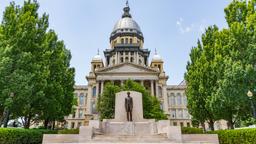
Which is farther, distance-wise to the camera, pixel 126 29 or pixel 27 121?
pixel 126 29

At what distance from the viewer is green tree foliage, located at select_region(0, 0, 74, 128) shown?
1572 centimetres

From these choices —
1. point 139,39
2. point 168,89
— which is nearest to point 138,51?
point 139,39

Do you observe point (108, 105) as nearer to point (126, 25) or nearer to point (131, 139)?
point (131, 139)

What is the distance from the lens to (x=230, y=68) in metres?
16.7

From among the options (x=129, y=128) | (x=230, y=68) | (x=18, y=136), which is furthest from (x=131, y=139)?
(x=230, y=68)

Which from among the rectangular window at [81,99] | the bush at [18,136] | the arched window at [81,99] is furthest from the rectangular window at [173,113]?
the bush at [18,136]

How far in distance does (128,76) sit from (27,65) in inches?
1789

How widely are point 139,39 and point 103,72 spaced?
25336mm

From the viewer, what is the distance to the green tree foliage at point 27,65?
51.6ft

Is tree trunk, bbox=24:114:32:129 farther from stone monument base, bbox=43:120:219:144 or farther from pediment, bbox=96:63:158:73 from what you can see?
pediment, bbox=96:63:158:73

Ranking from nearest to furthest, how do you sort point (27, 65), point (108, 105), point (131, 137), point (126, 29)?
point (131, 137)
point (27, 65)
point (108, 105)
point (126, 29)

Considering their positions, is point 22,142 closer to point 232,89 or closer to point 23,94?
point 23,94

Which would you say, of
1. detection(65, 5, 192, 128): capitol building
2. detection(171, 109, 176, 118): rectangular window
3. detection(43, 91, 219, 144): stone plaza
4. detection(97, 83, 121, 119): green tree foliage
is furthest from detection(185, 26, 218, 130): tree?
detection(171, 109, 176, 118): rectangular window

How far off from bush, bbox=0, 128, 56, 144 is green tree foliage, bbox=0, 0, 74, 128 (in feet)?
6.96
